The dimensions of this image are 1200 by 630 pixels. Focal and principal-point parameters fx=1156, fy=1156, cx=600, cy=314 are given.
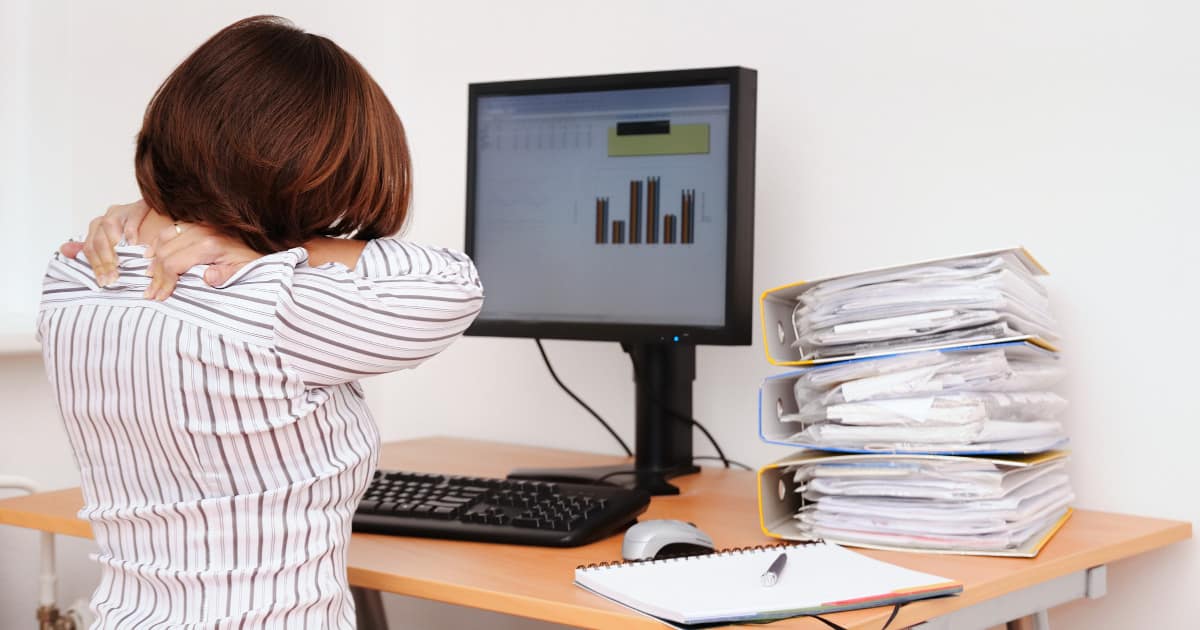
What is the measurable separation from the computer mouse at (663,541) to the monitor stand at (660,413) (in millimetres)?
492

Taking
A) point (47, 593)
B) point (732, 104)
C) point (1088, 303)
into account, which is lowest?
point (47, 593)

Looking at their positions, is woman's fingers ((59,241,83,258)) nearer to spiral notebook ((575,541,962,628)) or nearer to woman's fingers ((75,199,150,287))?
woman's fingers ((75,199,150,287))

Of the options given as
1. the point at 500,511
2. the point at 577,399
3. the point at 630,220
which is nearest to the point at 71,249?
the point at 500,511

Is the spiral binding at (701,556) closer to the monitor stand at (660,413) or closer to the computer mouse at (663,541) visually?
the computer mouse at (663,541)

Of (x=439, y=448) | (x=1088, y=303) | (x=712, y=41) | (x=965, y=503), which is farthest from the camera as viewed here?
(x=439, y=448)

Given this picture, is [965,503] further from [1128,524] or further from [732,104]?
[732,104]

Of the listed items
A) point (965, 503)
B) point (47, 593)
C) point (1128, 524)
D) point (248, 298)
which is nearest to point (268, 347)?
point (248, 298)

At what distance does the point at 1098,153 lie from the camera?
139 cm

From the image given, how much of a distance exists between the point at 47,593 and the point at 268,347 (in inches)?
31.6

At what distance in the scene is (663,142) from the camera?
1.51 metres

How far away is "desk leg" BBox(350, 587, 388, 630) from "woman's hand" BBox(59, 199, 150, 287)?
0.89 metres

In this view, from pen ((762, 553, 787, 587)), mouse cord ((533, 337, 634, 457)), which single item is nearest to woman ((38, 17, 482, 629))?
pen ((762, 553, 787, 587))

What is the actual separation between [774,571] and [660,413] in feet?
2.16

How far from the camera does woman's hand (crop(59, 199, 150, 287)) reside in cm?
94
